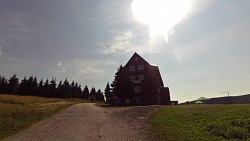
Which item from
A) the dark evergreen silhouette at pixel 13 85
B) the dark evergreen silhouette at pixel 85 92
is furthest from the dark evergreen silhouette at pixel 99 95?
the dark evergreen silhouette at pixel 13 85

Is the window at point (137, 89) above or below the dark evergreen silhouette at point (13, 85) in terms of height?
below

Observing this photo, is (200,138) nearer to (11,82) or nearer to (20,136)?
(20,136)

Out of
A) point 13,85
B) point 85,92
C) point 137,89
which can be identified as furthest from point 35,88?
point 137,89

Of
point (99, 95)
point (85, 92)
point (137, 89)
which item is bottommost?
point (137, 89)

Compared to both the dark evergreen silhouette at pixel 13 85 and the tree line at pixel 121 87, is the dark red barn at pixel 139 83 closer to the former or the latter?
the tree line at pixel 121 87

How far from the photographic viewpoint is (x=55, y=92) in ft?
398

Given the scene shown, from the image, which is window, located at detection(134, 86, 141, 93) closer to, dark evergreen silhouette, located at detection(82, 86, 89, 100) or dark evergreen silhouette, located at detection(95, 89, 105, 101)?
dark evergreen silhouette, located at detection(95, 89, 105, 101)

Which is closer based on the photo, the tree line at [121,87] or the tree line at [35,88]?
the tree line at [121,87]

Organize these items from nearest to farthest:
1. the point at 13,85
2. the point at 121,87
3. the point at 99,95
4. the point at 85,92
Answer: the point at 121,87 → the point at 13,85 → the point at 99,95 → the point at 85,92

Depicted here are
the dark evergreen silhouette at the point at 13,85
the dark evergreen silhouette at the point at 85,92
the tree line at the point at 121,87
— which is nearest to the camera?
the tree line at the point at 121,87

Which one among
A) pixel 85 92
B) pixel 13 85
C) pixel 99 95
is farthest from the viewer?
pixel 85 92

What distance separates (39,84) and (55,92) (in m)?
8.54

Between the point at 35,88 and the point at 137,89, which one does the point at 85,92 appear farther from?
the point at 137,89

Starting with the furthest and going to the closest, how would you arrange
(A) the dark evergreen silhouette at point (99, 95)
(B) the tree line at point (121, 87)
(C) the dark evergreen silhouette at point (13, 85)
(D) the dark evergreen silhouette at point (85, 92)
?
(D) the dark evergreen silhouette at point (85, 92), (A) the dark evergreen silhouette at point (99, 95), (C) the dark evergreen silhouette at point (13, 85), (B) the tree line at point (121, 87)
